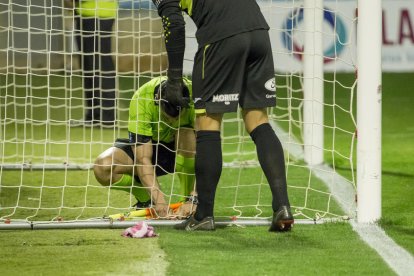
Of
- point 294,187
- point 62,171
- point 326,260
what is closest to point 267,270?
point 326,260

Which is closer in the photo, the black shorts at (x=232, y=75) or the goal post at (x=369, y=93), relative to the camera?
the black shorts at (x=232, y=75)

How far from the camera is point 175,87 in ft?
21.1

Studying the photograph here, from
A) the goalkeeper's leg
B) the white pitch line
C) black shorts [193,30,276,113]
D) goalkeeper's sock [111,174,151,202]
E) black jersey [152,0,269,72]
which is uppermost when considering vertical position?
black jersey [152,0,269,72]

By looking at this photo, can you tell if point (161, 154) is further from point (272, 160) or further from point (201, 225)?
point (272, 160)

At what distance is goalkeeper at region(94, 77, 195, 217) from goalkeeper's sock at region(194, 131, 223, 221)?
0.49 m

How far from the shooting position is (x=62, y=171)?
9.33 m

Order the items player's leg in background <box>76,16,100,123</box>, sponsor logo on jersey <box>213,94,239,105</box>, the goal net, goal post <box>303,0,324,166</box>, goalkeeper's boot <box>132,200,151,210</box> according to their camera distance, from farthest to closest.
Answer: goal post <box>303,0,324,166</box>, player's leg in background <box>76,16,100,123</box>, the goal net, goalkeeper's boot <box>132,200,151,210</box>, sponsor logo on jersey <box>213,94,239,105</box>

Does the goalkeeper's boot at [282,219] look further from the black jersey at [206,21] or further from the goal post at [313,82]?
the goal post at [313,82]

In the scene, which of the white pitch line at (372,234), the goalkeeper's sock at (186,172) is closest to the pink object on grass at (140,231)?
the goalkeeper's sock at (186,172)

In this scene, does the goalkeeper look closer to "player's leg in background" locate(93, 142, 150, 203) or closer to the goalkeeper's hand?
"player's leg in background" locate(93, 142, 150, 203)

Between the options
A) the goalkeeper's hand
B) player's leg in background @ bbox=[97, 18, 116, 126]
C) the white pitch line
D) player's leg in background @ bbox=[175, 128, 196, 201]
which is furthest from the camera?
player's leg in background @ bbox=[97, 18, 116, 126]

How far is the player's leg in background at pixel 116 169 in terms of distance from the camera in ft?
23.4

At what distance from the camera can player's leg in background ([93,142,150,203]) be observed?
713 centimetres

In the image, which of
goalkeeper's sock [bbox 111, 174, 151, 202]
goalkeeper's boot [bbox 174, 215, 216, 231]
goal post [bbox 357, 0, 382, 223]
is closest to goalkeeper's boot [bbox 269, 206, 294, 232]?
goalkeeper's boot [bbox 174, 215, 216, 231]
